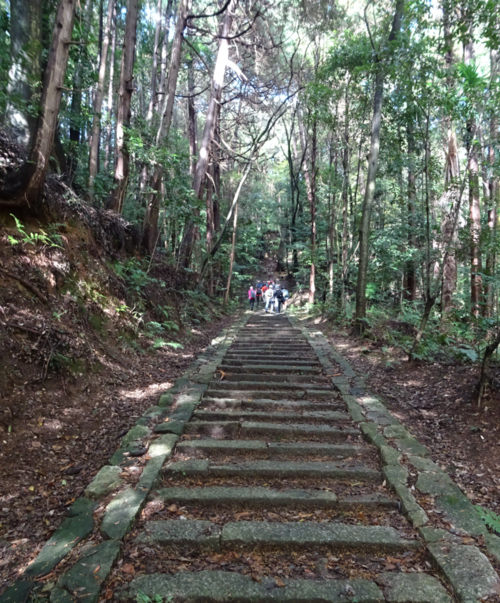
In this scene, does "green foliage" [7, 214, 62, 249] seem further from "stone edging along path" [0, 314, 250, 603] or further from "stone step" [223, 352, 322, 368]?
"stone step" [223, 352, 322, 368]

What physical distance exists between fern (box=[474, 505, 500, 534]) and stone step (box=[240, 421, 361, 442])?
4.90 ft

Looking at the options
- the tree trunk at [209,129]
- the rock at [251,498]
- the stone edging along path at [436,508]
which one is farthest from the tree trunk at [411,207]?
the rock at [251,498]

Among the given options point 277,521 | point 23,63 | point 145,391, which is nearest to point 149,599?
point 277,521

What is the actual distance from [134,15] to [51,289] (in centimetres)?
781

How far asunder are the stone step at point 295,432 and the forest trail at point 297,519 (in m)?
0.01

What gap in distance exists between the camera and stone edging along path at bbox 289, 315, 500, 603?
245 centimetres

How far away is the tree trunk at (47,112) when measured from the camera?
5215 mm

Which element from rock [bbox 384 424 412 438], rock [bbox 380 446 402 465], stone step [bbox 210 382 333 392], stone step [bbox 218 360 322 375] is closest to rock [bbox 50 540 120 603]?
rock [bbox 380 446 402 465]

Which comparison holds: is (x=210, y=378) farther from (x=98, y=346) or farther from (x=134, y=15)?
(x=134, y=15)

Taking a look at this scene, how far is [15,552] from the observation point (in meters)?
2.60

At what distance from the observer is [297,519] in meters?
3.08

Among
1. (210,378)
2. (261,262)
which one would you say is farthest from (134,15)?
(261,262)

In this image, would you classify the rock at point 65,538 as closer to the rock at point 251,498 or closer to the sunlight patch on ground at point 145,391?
the rock at point 251,498

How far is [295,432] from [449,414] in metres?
2.23
